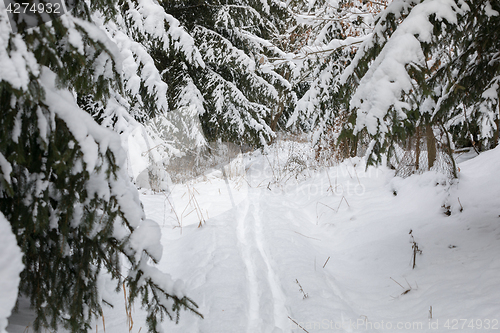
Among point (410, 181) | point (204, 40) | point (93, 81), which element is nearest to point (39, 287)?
point (93, 81)

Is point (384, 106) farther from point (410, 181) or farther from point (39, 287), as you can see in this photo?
point (410, 181)

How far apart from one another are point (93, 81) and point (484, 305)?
101 inches

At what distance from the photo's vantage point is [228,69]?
744 centimetres

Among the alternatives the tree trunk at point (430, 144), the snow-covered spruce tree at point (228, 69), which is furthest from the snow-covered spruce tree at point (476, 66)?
the snow-covered spruce tree at point (228, 69)

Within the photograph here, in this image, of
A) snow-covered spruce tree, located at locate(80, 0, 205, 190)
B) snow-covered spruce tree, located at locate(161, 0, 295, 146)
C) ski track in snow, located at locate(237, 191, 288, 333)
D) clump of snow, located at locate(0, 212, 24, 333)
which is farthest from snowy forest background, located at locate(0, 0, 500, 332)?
snow-covered spruce tree, located at locate(161, 0, 295, 146)

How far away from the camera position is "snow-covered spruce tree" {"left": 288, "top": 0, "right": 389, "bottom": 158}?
3.18 m

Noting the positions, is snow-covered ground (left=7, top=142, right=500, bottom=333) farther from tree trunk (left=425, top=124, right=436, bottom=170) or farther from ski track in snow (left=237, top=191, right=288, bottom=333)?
tree trunk (left=425, top=124, right=436, bottom=170)

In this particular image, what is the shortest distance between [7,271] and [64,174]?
36cm

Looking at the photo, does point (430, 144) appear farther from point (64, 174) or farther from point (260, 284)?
point (64, 174)

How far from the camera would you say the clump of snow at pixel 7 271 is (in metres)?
0.66

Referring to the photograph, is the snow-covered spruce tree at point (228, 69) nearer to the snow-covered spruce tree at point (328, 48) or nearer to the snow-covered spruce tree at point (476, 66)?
the snow-covered spruce tree at point (328, 48)

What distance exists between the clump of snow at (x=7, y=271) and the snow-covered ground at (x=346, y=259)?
890 millimetres

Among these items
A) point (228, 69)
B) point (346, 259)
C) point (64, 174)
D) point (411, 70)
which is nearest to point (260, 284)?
point (346, 259)

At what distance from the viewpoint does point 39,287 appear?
106 cm
